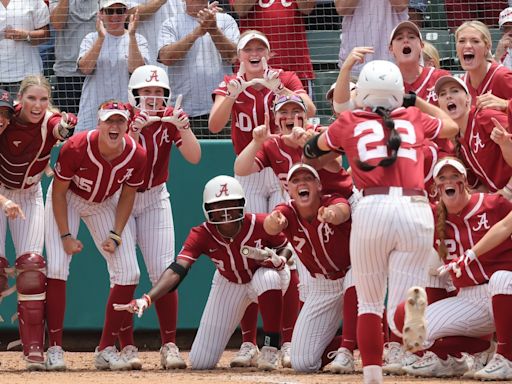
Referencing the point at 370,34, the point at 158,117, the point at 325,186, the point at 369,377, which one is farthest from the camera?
the point at 370,34

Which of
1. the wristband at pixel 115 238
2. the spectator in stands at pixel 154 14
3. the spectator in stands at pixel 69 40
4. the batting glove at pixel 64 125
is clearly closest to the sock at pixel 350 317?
the wristband at pixel 115 238

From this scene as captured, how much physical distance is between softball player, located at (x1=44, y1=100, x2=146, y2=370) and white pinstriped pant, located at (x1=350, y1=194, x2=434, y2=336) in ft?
7.36

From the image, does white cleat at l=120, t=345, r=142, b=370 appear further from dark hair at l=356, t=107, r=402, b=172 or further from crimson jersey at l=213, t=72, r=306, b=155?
dark hair at l=356, t=107, r=402, b=172

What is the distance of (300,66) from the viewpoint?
9156 mm

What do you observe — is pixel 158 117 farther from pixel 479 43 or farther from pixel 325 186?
pixel 479 43

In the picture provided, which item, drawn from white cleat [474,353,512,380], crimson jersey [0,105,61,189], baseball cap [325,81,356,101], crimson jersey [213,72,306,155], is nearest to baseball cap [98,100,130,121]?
crimson jersey [0,105,61,189]

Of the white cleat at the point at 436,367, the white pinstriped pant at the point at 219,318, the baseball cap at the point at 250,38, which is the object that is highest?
the baseball cap at the point at 250,38

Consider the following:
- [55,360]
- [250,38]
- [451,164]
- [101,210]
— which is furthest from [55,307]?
[451,164]

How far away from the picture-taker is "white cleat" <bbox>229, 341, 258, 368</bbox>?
7.88 m

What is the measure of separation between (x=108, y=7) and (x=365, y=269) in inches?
162

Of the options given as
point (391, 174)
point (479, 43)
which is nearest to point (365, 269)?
point (391, 174)

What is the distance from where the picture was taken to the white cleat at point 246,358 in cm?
788

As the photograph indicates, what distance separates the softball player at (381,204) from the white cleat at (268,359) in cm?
174

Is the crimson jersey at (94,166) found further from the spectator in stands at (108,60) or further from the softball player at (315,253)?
the spectator in stands at (108,60)
